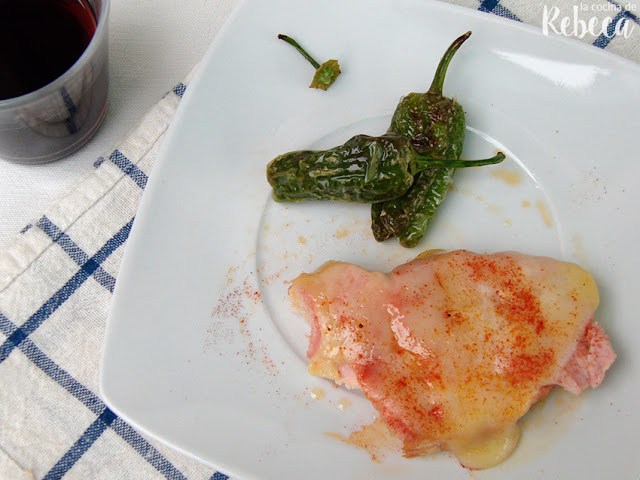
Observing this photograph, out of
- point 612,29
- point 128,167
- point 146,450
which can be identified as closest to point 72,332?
point 146,450

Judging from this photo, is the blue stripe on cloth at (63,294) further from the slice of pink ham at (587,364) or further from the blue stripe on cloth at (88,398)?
the slice of pink ham at (587,364)

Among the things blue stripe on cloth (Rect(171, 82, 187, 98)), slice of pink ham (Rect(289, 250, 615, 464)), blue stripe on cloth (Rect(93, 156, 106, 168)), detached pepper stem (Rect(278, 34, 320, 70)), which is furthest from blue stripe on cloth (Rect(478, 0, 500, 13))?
blue stripe on cloth (Rect(93, 156, 106, 168))

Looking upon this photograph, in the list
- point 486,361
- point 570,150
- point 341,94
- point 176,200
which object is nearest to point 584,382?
point 486,361

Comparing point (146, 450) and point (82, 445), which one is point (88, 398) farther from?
point (146, 450)

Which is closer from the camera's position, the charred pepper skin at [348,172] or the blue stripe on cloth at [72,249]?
the charred pepper skin at [348,172]

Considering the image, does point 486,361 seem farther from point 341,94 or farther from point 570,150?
point 341,94

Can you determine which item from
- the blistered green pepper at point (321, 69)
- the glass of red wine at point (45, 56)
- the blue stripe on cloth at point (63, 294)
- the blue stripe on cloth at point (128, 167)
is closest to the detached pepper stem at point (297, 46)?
the blistered green pepper at point (321, 69)
